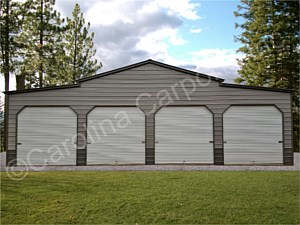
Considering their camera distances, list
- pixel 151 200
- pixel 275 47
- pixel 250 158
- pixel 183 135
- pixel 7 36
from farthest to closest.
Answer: pixel 275 47 → pixel 7 36 → pixel 183 135 → pixel 250 158 → pixel 151 200

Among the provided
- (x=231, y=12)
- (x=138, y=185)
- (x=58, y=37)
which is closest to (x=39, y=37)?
(x=58, y=37)

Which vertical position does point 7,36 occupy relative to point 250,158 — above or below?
above

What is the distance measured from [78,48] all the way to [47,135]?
14.1 metres

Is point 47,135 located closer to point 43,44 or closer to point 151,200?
point 151,200

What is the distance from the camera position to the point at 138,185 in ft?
24.4

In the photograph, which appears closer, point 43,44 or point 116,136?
point 116,136

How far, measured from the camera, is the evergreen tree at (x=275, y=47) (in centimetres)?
2042

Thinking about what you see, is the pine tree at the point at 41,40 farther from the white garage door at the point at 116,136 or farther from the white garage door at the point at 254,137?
the white garage door at the point at 254,137

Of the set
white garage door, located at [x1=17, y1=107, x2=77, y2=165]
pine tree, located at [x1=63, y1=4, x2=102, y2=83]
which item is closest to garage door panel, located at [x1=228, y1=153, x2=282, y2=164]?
white garage door, located at [x1=17, y1=107, x2=77, y2=165]

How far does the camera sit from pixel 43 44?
21.1m

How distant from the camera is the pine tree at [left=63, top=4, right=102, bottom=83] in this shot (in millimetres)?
23461

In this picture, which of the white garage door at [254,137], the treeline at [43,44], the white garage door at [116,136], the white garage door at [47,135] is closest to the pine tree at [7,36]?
the treeline at [43,44]

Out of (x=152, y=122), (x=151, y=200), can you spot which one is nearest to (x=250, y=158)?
(x=152, y=122)

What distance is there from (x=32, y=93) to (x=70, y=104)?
1.68m
